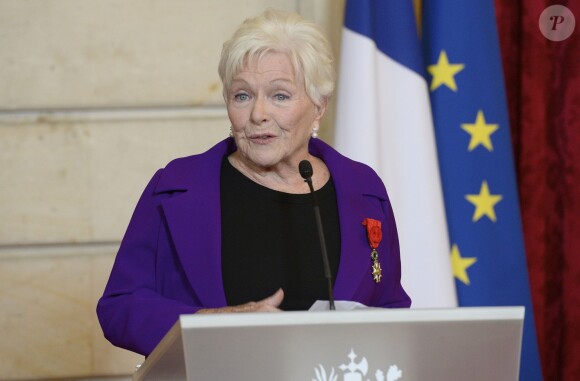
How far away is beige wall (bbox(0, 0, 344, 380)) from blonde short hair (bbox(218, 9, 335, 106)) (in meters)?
1.43

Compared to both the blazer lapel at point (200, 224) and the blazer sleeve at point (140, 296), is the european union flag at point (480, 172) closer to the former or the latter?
the blazer lapel at point (200, 224)

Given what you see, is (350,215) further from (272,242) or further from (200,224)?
(200,224)

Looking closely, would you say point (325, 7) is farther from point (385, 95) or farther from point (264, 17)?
point (264, 17)

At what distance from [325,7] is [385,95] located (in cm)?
49

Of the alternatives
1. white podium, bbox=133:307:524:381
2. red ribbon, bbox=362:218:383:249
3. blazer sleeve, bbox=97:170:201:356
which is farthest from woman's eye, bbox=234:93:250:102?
white podium, bbox=133:307:524:381

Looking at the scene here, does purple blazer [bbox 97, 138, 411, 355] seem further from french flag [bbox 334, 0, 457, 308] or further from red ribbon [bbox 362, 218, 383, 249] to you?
french flag [bbox 334, 0, 457, 308]

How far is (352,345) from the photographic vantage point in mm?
1985

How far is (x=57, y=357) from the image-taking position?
4254mm

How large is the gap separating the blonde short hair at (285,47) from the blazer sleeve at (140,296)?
0.37m

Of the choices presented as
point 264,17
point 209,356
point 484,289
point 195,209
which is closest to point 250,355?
point 209,356

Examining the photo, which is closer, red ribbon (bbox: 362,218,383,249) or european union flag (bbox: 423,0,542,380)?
red ribbon (bbox: 362,218,383,249)

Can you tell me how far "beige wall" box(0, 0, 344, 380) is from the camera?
423 cm

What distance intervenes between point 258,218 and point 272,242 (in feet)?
0.25

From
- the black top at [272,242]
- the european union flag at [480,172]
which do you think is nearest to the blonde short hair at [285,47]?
the black top at [272,242]
